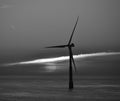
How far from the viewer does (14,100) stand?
121 metres

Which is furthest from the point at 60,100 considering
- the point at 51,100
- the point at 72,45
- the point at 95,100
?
the point at 72,45

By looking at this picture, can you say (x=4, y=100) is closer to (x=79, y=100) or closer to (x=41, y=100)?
(x=41, y=100)

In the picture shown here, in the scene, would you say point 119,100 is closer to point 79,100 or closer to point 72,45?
point 79,100

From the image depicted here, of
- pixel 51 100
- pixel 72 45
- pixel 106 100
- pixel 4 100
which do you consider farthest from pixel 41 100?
pixel 72 45

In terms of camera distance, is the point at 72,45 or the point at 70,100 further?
the point at 72,45

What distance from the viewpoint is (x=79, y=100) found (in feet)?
407

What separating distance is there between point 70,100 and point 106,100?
13378mm

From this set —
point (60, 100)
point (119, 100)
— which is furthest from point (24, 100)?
point (119, 100)

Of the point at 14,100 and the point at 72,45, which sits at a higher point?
the point at 72,45

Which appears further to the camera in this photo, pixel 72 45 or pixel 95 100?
pixel 72 45

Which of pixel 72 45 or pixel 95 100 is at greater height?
pixel 72 45

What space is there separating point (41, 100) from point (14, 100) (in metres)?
9.87

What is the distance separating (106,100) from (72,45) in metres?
35.6

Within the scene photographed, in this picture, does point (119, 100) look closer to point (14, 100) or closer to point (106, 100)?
point (106, 100)
